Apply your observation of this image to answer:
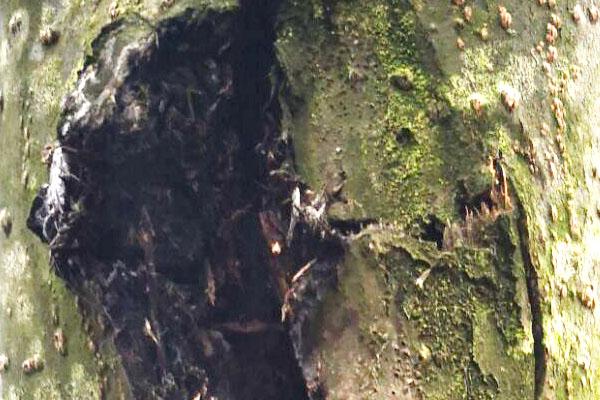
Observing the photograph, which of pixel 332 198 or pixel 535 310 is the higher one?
pixel 332 198

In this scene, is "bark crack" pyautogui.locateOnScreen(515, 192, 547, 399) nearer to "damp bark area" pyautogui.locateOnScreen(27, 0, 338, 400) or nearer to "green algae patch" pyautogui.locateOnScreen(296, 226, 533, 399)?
"green algae patch" pyautogui.locateOnScreen(296, 226, 533, 399)

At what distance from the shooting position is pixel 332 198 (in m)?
0.91

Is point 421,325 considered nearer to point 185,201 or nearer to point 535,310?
point 535,310

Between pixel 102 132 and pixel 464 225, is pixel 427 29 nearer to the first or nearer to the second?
pixel 464 225

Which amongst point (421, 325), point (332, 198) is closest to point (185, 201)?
point (332, 198)

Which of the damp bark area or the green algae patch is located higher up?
the damp bark area

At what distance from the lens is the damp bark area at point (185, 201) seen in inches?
35.9

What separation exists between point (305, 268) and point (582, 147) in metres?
0.32

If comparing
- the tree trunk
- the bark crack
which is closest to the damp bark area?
the tree trunk

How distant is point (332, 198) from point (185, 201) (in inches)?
5.7

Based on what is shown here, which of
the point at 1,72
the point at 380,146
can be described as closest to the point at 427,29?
the point at 380,146

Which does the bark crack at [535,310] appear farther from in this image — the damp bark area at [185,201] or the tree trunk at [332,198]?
the damp bark area at [185,201]

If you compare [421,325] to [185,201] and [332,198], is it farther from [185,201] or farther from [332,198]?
[185,201]

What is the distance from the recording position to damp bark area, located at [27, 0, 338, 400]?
3.00 ft
